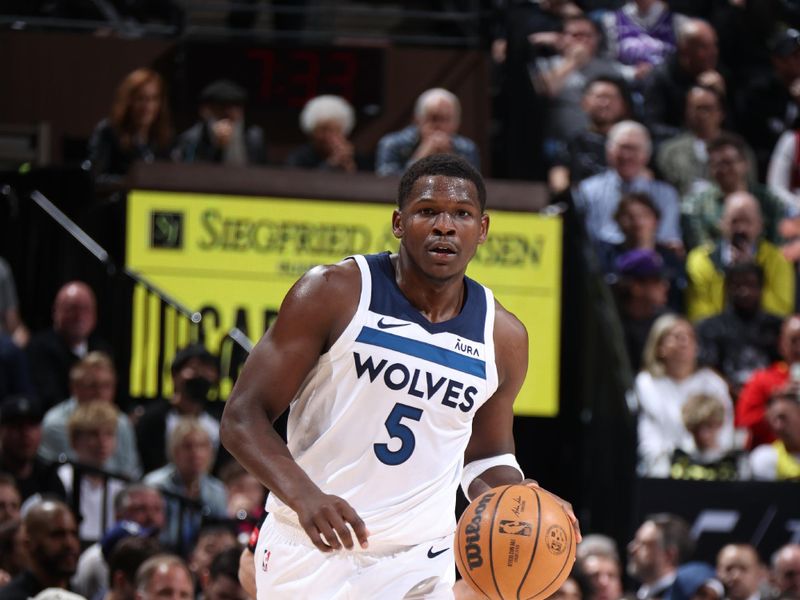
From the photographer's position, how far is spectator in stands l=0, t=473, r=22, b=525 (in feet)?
33.9

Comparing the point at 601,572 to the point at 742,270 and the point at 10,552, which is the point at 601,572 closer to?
the point at 10,552

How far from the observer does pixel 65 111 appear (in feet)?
53.1

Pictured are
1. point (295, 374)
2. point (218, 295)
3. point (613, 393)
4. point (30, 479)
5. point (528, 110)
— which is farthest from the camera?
point (528, 110)

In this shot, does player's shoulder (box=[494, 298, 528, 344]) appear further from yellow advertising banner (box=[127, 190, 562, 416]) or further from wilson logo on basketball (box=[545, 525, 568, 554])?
yellow advertising banner (box=[127, 190, 562, 416])

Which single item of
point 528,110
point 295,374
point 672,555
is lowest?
point 672,555

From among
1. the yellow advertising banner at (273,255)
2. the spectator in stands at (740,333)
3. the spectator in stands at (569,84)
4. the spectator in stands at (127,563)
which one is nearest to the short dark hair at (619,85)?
the spectator in stands at (569,84)

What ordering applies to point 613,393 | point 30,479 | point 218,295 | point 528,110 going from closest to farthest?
1. point 30,479
2. point 613,393
3. point 218,295
4. point 528,110

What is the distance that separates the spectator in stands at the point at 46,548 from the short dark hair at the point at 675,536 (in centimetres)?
369

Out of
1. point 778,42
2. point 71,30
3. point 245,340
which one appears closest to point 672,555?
point 245,340

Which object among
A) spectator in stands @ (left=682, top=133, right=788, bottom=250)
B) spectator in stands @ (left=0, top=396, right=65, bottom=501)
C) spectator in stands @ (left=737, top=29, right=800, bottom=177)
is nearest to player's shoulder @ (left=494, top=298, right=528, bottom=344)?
spectator in stands @ (left=0, top=396, right=65, bottom=501)

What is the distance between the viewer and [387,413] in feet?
19.8

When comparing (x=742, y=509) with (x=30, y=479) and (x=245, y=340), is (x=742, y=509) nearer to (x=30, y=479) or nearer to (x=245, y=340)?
(x=245, y=340)

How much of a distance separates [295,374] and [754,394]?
730 centimetres

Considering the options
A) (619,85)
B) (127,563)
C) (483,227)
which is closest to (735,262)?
(619,85)
